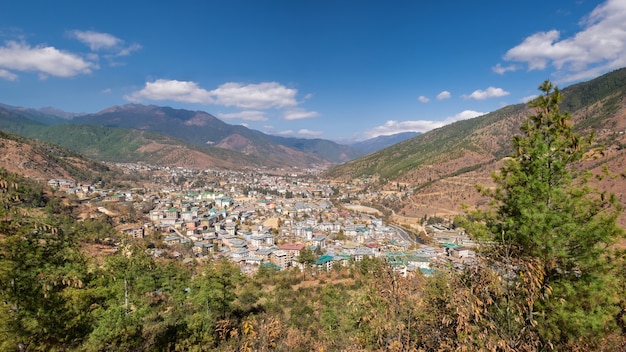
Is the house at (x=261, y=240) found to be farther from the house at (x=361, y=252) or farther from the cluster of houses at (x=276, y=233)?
the house at (x=361, y=252)

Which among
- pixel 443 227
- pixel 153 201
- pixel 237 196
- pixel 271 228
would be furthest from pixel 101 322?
pixel 237 196

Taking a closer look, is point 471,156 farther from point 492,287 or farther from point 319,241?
point 492,287

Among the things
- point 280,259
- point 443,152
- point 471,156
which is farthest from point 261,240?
point 443,152

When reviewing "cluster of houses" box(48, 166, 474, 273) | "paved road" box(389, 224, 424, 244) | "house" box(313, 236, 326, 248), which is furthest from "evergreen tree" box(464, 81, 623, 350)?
"paved road" box(389, 224, 424, 244)

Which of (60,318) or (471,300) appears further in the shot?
(60,318)

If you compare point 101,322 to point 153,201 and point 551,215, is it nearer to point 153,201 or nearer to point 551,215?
point 551,215

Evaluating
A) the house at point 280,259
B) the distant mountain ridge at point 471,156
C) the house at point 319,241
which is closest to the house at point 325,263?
the house at point 280,259

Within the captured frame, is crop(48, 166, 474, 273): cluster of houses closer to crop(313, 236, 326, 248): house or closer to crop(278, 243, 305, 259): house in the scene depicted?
crop(313, 236, 326, 248): house

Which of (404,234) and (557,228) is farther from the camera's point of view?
(404,234)
